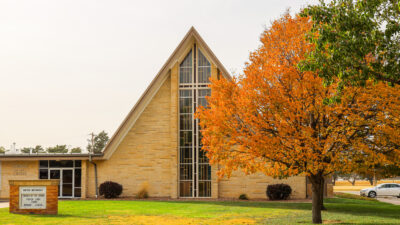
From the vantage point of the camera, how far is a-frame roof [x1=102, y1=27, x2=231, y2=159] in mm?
33875

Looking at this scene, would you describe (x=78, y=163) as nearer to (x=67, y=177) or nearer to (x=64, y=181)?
(x=67, y=177)

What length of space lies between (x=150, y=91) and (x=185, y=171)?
6.69 m

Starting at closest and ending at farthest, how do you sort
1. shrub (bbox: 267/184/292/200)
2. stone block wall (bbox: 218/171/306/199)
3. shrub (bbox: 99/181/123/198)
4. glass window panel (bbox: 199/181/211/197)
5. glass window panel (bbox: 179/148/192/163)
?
shrub (bbox: 267/184/292/200) → stone block wall (bbox: 218/171/306/199) → glass window panel (bbox: 199/181/211/197) → shrub (bbox: 99/181/123/198) → glass window panel (bbox: 179/148/192/163)

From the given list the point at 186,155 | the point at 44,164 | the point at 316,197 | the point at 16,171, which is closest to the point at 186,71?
the point at 186,155

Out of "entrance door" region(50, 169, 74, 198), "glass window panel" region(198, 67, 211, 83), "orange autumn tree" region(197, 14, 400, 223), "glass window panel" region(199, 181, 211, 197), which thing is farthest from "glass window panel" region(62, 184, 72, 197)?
"orange autumn tree" region(197, 14, 400, 223)

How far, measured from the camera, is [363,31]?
11.5m

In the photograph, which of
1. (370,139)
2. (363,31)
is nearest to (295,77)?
(370,139)

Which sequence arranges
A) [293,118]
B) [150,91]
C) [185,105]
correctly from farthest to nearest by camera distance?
[185,105], [150,91], [293,118]

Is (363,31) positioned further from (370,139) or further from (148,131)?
(148,131)

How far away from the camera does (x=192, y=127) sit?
34125 millimetres

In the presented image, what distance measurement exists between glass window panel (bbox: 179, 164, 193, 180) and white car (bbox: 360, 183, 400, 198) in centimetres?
1815

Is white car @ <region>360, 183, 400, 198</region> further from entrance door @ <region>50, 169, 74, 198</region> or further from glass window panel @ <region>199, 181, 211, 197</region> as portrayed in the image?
entrance door @ <region>50, 169, 74, 198</region>

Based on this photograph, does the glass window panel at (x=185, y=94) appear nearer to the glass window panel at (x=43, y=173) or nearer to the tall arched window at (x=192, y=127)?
the tall arched window at (x=192, y=127)

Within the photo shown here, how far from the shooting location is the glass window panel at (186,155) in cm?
3394
